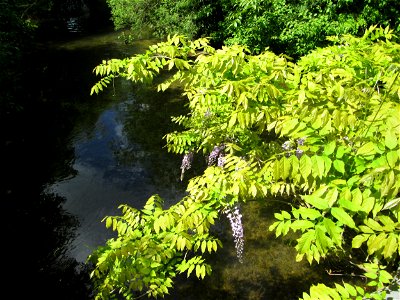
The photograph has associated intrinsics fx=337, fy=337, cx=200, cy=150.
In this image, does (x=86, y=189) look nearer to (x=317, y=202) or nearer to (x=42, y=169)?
(x=42, y=169)

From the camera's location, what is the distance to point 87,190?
30.2 feet

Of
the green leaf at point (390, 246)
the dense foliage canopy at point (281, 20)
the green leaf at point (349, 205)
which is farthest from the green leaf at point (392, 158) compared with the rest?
the dense foliage canopy at point (281, 20)

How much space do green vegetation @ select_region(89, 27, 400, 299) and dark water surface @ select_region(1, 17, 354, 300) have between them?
1.81 metres

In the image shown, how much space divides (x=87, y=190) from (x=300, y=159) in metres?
8.05

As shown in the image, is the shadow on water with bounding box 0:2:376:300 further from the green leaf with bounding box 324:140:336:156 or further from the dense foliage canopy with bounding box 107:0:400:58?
the dense foliage canopy with bounding box 107:0:400:58

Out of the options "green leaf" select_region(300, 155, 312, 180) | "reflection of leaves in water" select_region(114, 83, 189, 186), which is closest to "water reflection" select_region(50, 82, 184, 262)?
"reflection of leaves in water" select_region(114, 83, 189, 186)

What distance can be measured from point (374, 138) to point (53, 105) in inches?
544

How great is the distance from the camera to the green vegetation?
1919 mm

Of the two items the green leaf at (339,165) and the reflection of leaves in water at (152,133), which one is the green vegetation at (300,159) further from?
the reflection of leaves in water at (152,133)

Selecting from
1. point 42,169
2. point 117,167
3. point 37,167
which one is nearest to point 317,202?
point 117,167

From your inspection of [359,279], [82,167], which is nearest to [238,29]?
[82,167]

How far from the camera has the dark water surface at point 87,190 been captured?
21.4ft

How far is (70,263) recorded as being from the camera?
7059 mm

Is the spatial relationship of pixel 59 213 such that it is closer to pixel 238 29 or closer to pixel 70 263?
pixel 70 263
